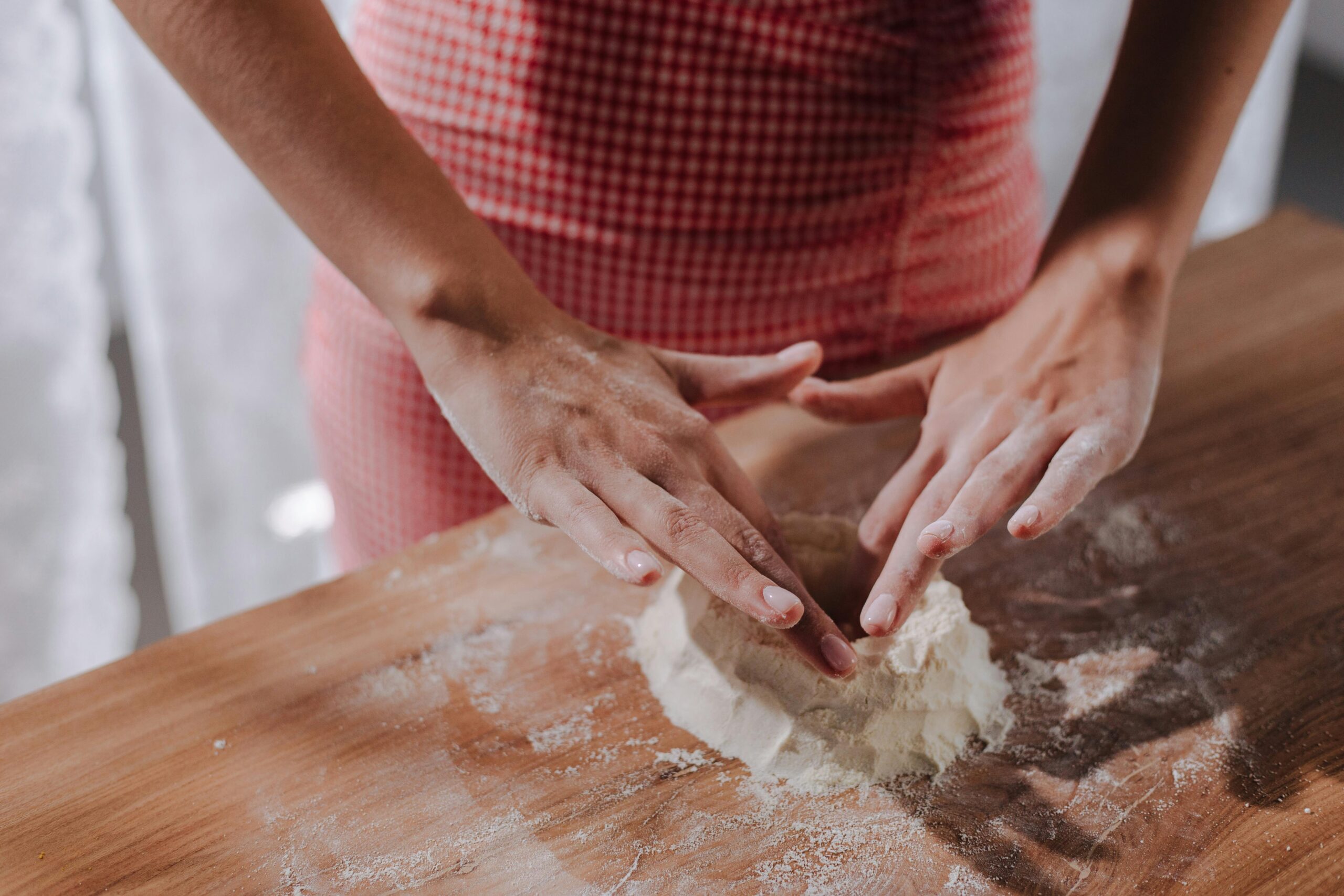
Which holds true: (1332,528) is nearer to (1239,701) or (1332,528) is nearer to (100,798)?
(1239,701)

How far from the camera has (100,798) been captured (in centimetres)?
71

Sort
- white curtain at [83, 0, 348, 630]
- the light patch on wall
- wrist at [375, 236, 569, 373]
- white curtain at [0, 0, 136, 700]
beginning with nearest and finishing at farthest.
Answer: wrist at [375, 236, 569, 373], white curtain at [0, 0, 136, 700], white curtain at [83, 0, 348, 630], the light patch on wall

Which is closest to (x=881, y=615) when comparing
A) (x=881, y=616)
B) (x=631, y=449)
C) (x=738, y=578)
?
(x=881, y=616)

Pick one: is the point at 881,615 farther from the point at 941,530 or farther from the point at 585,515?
the point at 585,515

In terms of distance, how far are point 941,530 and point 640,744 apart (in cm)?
26

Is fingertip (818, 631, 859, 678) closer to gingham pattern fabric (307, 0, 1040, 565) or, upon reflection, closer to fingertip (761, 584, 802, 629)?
fingertip (761, 584, 802, 629)

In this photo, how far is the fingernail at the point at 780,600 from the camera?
669 millimetres

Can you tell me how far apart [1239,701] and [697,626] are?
0.41 metres

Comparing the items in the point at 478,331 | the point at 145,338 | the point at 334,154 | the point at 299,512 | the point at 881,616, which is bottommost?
the point at 299,512

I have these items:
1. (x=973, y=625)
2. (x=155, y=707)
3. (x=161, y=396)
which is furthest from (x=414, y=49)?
(x=161, y=396)

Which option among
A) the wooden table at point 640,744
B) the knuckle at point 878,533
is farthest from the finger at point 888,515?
the wooden table at point 640,744

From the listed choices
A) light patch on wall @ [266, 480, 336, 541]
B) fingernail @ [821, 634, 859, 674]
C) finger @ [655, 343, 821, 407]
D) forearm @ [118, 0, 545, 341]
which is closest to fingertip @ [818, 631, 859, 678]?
fingernail @ [821, 634, 859, 674]

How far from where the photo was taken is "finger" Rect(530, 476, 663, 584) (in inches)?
26.3

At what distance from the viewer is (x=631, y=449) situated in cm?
75
